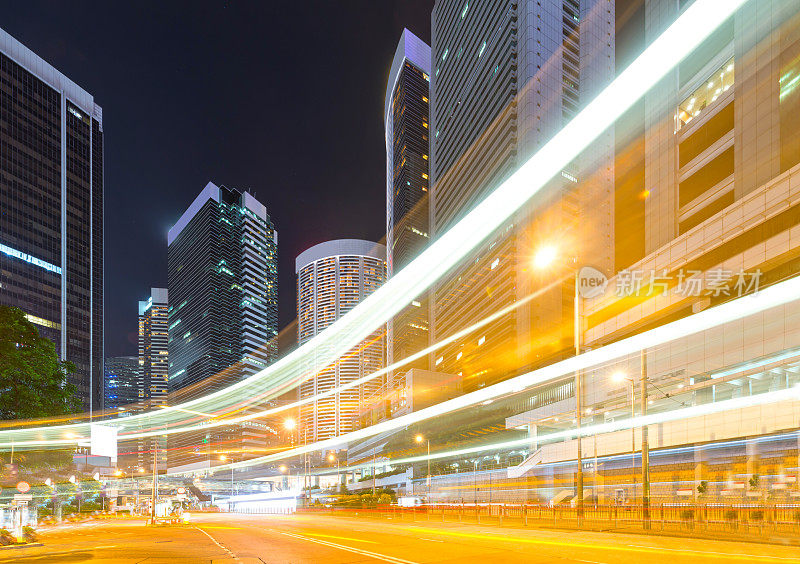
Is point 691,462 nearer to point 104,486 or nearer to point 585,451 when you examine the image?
point 585,451

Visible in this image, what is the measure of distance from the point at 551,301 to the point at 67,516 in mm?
96196

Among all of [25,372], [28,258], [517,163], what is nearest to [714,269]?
[25,372]

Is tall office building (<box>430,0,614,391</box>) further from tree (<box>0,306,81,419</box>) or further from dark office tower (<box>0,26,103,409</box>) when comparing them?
dark office tower (<box>0,26,103,409</box>)

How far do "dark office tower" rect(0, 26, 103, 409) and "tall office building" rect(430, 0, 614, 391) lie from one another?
103410mm

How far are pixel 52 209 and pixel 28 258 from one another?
59.5 feet

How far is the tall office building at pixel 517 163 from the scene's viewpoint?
408ft

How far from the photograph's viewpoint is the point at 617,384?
6144 centimetres

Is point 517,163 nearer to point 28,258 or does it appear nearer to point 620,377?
point 620,377

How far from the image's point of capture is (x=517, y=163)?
127438 mm

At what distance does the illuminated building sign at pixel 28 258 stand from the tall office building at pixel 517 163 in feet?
354

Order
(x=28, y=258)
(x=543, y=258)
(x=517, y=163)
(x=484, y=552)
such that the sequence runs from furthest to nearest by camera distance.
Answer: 1. (x=28, y=258)
2. (x=517, y=163)
3. (x=543, y=258)
4. (x=484, y=552)

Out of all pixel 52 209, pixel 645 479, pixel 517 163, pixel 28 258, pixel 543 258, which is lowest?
pixel 645 479

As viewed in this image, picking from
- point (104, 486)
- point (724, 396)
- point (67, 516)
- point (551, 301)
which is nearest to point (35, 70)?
point (104, 486)

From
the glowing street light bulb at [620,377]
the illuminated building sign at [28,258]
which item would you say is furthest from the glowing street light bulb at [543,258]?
the illuminated building sign at [28,258]
